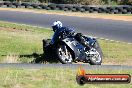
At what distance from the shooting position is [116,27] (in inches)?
993

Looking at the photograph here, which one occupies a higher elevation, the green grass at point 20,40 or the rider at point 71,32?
the rider at point 71,32

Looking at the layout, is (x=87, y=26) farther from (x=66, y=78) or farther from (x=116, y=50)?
(x=66, y=78)

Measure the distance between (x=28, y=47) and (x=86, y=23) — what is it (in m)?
10.2

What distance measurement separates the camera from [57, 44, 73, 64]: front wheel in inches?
511

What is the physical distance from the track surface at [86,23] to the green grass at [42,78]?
31.6 ft

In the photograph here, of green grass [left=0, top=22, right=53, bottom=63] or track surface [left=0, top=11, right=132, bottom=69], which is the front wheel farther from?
track surface [left=0, top=11, right=132, bottom=69]

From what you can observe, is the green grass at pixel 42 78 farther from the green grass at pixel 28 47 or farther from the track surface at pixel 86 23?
the track surface at pixel 86 23

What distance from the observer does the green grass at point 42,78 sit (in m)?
9.15

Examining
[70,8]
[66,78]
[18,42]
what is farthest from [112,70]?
[70,8]

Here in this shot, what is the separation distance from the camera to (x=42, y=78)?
32.7 ft

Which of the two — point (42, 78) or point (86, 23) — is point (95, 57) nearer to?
point (42, 78)

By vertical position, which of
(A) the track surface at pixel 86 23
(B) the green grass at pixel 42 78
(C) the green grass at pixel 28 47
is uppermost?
(B) the green grass at pixel 42 78

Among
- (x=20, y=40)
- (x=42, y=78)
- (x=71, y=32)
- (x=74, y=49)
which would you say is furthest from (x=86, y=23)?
(x=42, y=78)

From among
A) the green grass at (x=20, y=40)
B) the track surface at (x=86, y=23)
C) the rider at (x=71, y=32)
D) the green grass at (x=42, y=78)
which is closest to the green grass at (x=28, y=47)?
the green grass at (x=20, y=40)
